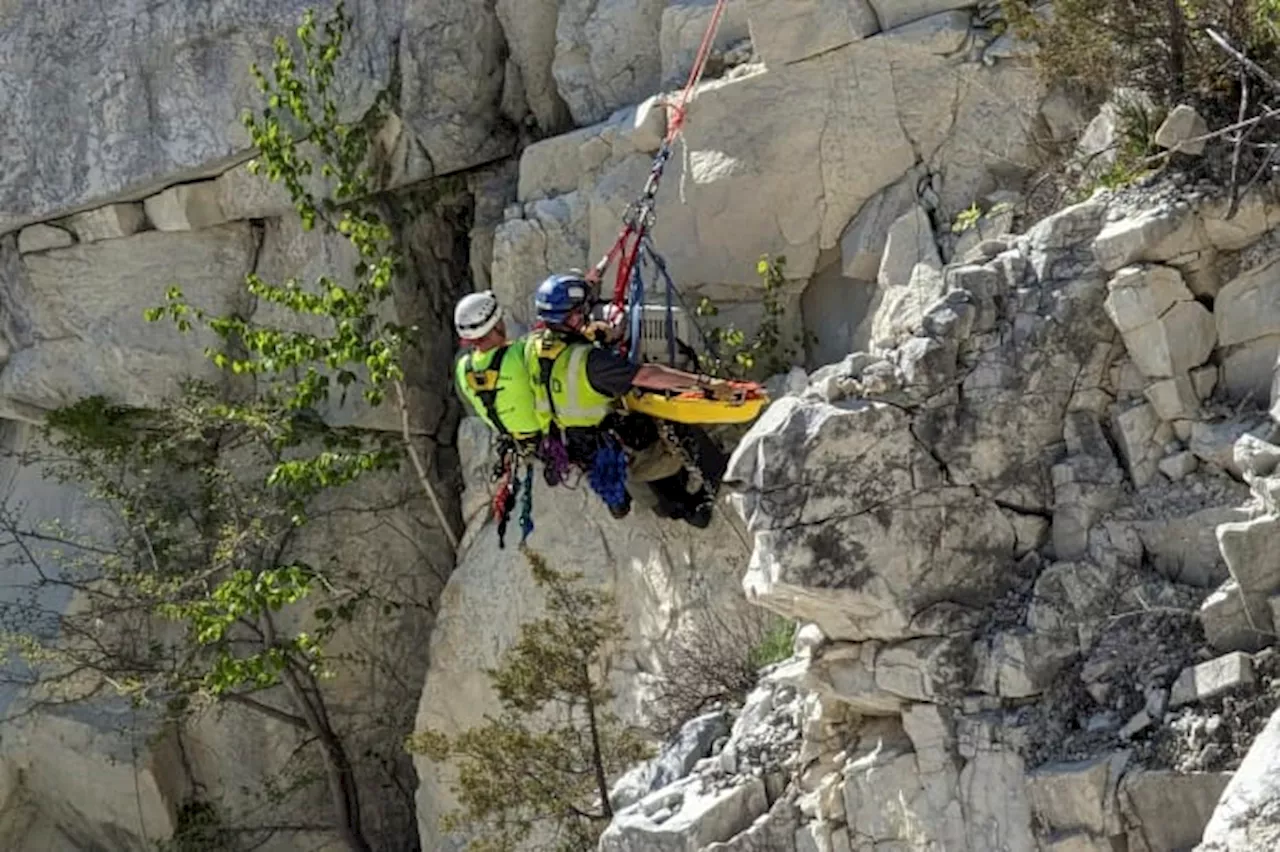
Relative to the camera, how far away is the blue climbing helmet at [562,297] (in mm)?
11781

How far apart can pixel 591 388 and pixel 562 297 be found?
514 mm

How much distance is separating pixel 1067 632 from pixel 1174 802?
99 centimetres

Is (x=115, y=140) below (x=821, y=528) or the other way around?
the other way around

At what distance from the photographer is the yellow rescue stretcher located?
1162 centimetres

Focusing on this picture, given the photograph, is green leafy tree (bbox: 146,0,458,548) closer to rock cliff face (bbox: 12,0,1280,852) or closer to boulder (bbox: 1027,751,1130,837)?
rock cliff face (bbox: 12,0,1280,852)

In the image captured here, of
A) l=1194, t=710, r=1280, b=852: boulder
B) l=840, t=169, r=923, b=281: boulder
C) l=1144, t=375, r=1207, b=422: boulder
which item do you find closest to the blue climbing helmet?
l=840, t=169, r=923, b=281: boulder

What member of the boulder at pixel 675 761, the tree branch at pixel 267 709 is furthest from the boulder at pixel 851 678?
the tree branch at pixel 267 709

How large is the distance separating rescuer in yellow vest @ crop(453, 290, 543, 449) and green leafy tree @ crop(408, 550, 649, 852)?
0.98 m

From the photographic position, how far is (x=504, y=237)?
47.0ft

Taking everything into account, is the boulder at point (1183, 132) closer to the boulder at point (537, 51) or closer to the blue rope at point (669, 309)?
the blue rope at point (669, 309)

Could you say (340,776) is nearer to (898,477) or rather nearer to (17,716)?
(17,716)

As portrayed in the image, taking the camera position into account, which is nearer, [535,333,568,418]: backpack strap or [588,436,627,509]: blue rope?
[535,333,568,418]: backpack strap

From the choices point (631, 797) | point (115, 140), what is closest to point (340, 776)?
point (115, 140)

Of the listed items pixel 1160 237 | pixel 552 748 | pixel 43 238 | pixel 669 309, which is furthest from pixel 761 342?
pixel 43 238
